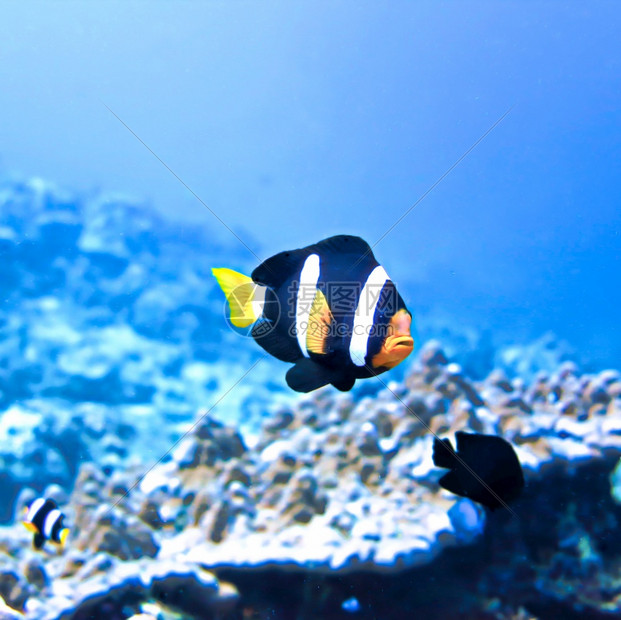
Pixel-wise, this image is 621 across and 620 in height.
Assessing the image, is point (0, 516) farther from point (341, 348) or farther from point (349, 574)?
point (341, 348)

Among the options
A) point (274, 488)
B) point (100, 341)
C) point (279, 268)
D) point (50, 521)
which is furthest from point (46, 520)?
point (100, 341)

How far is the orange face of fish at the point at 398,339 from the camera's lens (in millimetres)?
945

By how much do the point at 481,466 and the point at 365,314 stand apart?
837 mm

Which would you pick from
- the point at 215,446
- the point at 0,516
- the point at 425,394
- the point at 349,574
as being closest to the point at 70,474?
the point at 0,516

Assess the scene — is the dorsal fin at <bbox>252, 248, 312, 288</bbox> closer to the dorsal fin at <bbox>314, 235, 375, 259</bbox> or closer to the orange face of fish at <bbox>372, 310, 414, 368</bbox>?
the dorsal fin at <bbox>314, 235, 375, 259</bbox>

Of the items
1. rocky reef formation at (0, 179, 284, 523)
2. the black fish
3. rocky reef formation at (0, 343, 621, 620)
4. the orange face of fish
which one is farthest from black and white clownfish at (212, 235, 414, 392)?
rocky reef formation at (0, 179, 284, 523)

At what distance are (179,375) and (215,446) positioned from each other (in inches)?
61.0

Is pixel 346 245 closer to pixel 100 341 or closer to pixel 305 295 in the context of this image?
pixel 305 295

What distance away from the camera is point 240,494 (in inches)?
74.2

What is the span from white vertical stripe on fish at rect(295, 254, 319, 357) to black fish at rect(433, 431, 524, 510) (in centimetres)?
72

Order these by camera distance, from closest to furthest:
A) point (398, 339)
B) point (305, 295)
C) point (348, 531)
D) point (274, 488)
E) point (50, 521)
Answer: point (398, 339) → point (305, 295) → point (348, 531) → point (50, 521) → point (274, 488)

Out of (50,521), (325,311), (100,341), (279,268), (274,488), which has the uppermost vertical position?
(100,341)

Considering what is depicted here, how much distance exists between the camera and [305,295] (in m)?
1.07

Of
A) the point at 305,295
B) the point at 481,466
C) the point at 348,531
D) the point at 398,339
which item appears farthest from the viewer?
the point at 348,531
